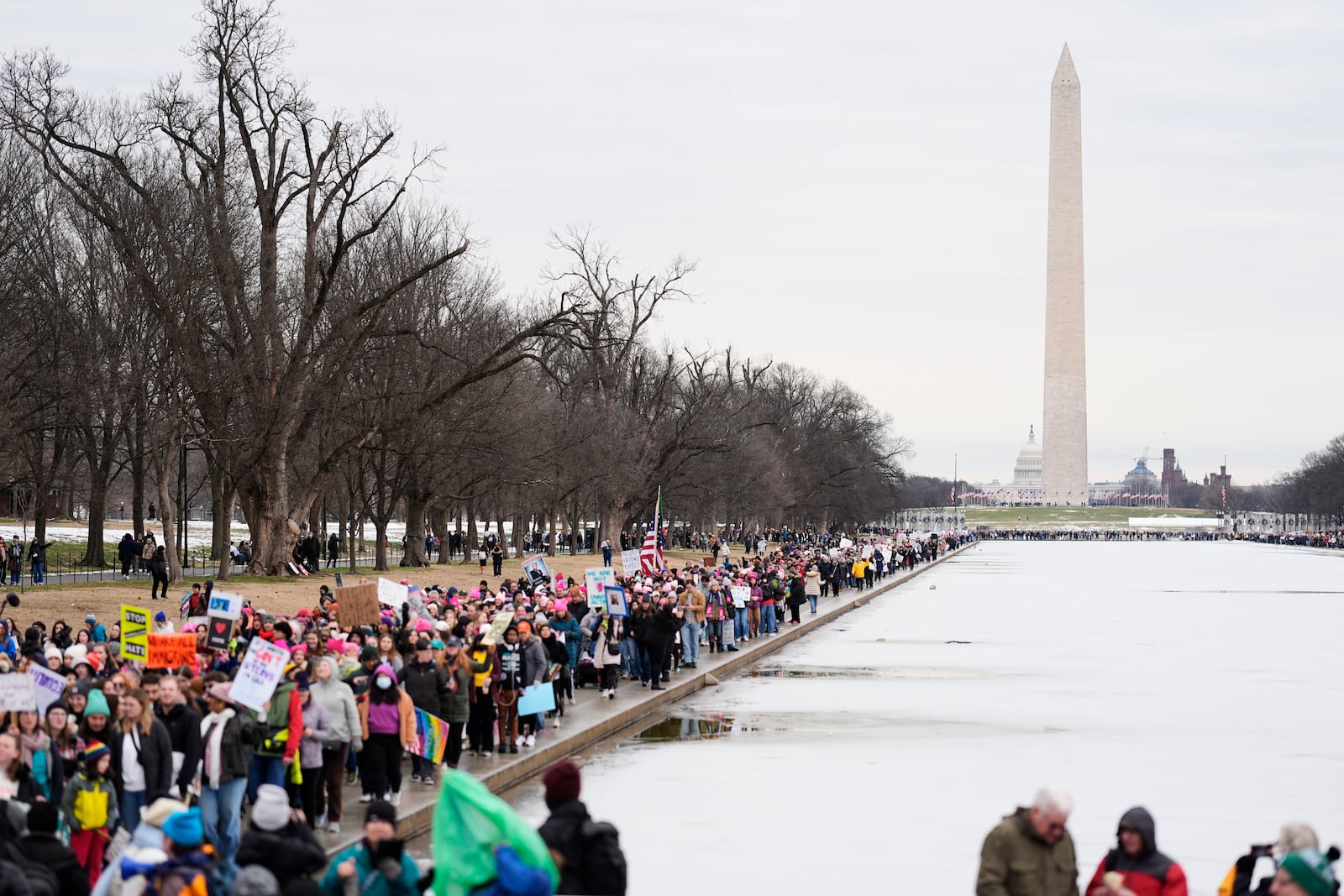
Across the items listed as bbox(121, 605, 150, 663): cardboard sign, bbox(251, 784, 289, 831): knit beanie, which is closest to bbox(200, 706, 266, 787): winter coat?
bbox(121, 605, 150, 663): cardboard sign

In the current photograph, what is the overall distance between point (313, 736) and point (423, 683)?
2.57 metres

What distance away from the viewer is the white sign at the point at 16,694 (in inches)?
451

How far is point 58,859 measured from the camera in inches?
339

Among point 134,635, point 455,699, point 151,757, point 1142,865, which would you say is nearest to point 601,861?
point 1142,865

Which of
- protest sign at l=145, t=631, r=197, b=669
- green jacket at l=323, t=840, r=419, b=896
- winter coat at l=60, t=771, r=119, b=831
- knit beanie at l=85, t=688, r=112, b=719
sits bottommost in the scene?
winter coat at l=60, t=771, r=119, b=831

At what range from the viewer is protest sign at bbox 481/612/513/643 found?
18734mm

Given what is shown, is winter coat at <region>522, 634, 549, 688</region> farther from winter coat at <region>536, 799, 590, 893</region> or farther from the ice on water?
winter coat at <region>536, 799, 590, 893</region>

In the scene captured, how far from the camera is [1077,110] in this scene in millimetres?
126312

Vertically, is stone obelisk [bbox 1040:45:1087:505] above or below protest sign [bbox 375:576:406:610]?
above

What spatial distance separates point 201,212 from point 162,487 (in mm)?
6980

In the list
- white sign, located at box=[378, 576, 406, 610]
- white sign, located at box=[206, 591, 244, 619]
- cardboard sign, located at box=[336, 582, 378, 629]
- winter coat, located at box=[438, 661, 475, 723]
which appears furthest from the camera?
cardboard sign, located at box=[336, 582, 378, 629]

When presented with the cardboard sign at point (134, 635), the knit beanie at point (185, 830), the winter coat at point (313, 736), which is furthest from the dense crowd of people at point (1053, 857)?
the cardboard sign at point (134, 635)

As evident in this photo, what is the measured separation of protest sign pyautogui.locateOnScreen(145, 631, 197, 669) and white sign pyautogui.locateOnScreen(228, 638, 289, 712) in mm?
2803

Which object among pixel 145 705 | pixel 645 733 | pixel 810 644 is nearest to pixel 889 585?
pixel 810 644
